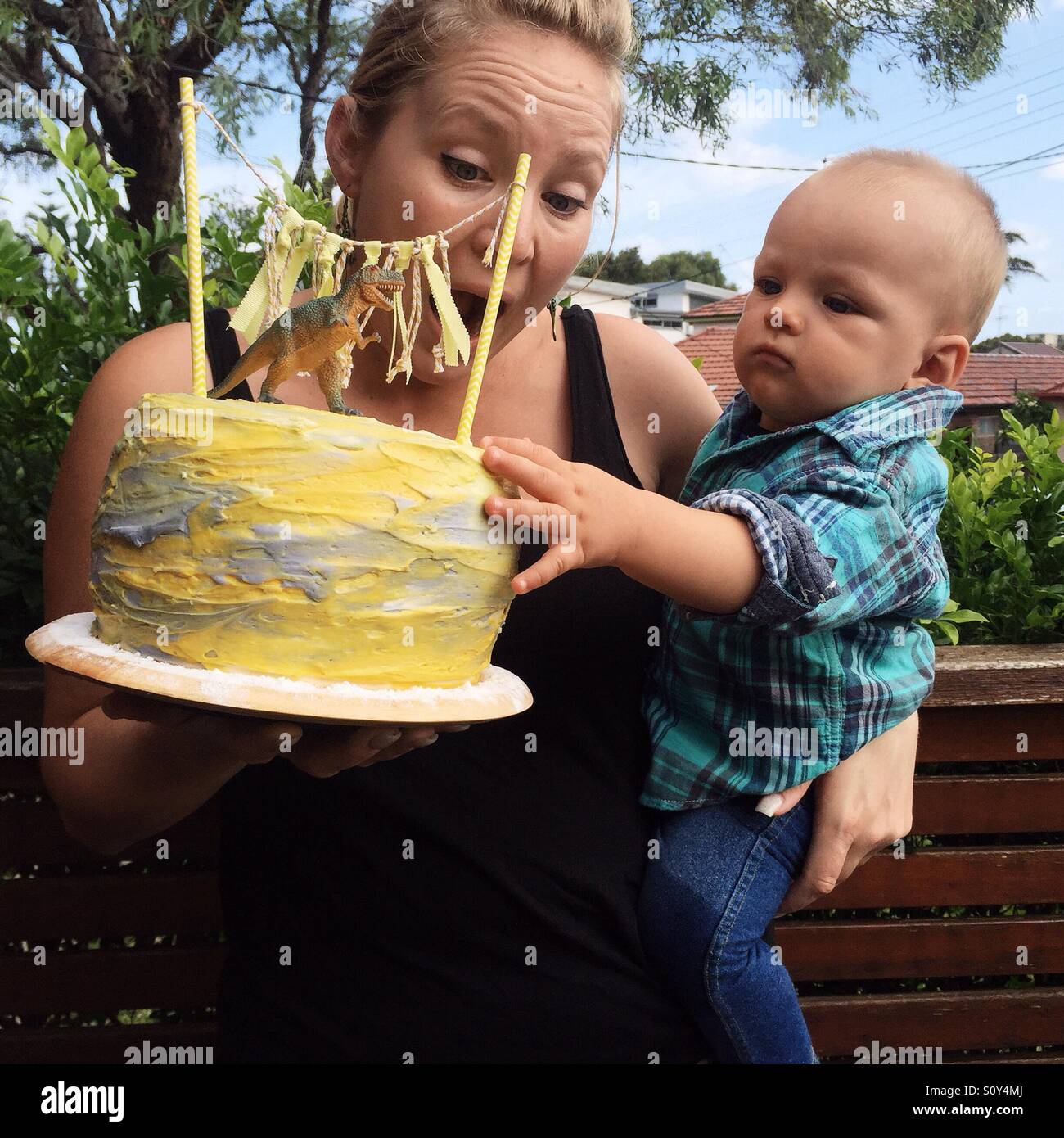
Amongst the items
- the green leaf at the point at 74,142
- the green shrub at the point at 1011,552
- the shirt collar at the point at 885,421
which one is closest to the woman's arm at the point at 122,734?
the shirt collar at the point at 885,421

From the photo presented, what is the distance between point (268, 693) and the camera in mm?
1158

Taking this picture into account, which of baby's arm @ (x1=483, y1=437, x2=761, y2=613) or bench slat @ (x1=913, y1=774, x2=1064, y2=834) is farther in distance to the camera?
bench slat @ (x1=913, y1=774, x2=1064, y2=834)

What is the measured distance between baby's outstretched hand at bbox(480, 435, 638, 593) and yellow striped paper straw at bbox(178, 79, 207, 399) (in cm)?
38

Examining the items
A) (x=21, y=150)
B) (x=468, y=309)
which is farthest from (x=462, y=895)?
(x=21, y=150)

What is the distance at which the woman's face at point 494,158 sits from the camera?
1561 millimetres

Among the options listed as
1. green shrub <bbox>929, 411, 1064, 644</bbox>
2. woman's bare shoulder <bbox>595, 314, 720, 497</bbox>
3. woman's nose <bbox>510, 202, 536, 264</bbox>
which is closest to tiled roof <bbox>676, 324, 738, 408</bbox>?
green shrub <bbox>929, 411, 1064, 644</bbox>

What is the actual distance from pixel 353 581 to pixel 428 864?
71cm

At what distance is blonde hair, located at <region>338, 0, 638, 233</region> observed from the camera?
5.40 feet

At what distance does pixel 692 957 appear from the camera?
1792mm

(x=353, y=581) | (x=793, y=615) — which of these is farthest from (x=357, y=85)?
(x=793, y=615)

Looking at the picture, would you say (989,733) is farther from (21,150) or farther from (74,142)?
(21,150)

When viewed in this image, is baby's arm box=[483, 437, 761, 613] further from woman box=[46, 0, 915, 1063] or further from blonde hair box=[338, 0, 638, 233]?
blonde hair box=[338, 0, 638, 233]

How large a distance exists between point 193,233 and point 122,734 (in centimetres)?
73

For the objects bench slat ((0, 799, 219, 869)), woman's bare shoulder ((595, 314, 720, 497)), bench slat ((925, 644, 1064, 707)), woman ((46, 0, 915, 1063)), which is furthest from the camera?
bench slat ((925, 644, 1064, 707))
